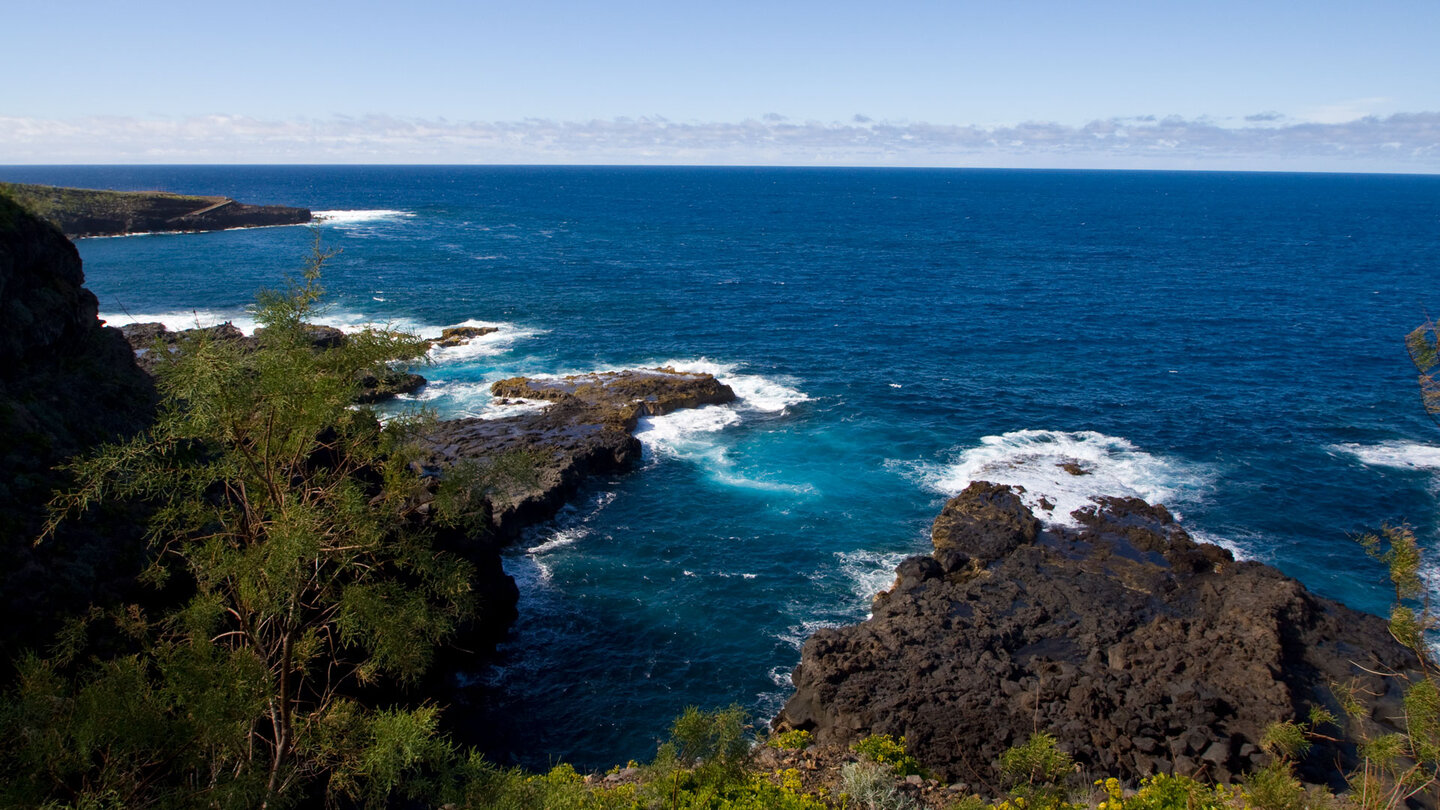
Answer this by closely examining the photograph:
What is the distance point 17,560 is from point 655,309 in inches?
2885

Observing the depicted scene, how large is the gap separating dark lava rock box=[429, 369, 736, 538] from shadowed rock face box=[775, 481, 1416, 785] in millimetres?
18638

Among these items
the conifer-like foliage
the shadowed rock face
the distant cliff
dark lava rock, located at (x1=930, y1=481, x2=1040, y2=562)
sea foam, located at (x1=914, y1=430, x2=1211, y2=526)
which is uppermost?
the distant cliff

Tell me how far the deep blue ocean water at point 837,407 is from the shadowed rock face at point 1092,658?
151 inches

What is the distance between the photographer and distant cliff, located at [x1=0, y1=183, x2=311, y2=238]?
135m

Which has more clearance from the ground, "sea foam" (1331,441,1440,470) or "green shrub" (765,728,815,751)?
"sea foam" (1331,441,1440,470)

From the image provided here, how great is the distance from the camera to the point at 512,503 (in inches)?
1763

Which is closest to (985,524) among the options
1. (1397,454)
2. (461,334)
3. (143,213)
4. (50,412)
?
(1397,454)

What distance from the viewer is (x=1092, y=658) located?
32.2 m

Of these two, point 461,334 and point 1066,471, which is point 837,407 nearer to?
point 1066,471

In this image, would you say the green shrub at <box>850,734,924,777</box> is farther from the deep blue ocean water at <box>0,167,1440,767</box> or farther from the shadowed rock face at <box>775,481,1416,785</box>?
→ the deep blue ocean water at <box>0,167,1440,767</box>

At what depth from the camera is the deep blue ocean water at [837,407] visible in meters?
37.4

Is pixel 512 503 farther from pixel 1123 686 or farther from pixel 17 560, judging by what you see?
pixel 1123 686

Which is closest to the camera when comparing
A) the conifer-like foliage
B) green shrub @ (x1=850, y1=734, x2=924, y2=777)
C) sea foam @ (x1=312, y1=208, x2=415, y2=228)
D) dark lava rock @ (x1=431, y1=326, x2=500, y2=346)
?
the conifer-like foliage

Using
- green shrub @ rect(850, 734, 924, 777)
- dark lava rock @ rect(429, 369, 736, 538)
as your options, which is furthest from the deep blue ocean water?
green shrub @ rect(850, 734, 924, 777)
